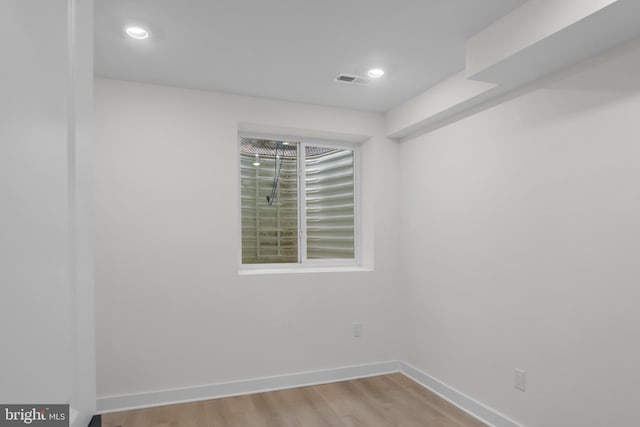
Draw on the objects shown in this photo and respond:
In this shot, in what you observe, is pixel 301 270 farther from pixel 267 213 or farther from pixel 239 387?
pixel 239 387

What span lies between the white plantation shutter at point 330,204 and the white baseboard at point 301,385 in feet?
3.68

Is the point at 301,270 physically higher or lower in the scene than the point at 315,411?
higher

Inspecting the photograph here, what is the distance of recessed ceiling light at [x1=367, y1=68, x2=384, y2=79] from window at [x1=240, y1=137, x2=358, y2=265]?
113 centimetres

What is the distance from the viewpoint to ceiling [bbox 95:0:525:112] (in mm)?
1945

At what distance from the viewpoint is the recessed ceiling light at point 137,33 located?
2129mm

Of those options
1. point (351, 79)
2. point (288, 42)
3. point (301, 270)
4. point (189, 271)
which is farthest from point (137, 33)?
point (301, 270)

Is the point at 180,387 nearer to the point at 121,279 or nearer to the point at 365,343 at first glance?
the point at 121,279

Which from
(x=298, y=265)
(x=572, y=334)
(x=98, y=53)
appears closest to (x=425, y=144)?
(x=298, y=265)

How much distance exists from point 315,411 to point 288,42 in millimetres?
2646

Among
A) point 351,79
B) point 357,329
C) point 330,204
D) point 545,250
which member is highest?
point 351,79

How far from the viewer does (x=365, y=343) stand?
356cm

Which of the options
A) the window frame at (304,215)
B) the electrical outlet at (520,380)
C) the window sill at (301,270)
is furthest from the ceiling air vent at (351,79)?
the electrical outlet at (520,380)

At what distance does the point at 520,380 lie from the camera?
2387mm

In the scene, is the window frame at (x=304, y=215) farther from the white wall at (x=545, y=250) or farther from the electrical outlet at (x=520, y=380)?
the electrical outlet at (x=520, y=380)
